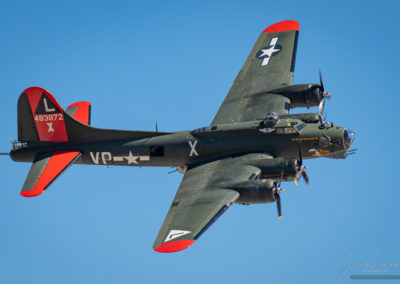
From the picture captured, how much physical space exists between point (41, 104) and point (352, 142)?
50.4 feet

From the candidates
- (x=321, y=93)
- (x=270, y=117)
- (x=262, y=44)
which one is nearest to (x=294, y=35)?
(x=262, y=44)

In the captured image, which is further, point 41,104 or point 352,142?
point 41,104

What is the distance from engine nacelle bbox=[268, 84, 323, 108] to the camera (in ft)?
133

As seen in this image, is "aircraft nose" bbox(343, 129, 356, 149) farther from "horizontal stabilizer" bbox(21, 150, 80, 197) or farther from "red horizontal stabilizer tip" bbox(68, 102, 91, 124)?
"red horizontal stabilizer tip" bbox(68, 102, 91, 124)

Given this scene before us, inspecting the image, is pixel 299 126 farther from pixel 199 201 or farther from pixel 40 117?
pixel 40 117

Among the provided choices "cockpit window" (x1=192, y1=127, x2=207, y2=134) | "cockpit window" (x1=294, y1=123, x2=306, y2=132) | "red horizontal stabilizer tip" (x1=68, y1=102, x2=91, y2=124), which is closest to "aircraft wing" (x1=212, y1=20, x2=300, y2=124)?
"cockpit window" (x1=192, y1=127, x2=207, y2=134)

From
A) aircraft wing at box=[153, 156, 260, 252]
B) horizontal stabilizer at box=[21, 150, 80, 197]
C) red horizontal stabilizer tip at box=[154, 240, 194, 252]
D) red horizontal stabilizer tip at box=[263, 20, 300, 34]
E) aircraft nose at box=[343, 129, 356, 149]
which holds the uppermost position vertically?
red horizontal stabilizer tip at box=[263, 20, 300, 34]

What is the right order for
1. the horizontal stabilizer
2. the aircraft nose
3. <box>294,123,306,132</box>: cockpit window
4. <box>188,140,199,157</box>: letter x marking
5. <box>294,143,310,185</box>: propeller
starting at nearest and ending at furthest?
<box>294,143,310,185</box>: propeller
the horizontal stabilizer
the aircraft nose
<box>294,123,306,132</box>: cockpit window
<box>188,140,199,157</box>: letter x marking

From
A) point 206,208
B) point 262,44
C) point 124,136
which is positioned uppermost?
point 262,44

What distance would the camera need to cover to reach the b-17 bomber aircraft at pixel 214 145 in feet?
115

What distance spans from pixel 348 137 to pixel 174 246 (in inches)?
417

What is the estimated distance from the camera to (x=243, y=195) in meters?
34.8

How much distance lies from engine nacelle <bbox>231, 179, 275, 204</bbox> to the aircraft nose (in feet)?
16.2

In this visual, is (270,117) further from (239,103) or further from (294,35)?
→ (294,35)
